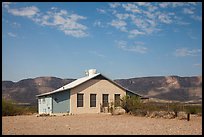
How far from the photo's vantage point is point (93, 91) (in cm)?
3494

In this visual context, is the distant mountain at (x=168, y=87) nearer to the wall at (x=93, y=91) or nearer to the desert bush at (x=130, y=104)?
the wall at (x=93, y=91)

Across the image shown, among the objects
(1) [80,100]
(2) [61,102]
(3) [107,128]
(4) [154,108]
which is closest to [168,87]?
(2) [61,102]

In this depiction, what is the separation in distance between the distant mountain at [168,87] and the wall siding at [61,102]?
176 ft

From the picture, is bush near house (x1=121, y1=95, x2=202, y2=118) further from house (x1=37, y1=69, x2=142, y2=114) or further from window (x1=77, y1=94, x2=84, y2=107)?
window (x1=77, y1=94, x2=84, y2=107)

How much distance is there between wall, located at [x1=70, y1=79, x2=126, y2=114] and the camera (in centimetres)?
3388

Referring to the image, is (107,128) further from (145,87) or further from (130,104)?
(145,87)

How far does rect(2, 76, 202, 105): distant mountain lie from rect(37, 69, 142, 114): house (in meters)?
52.9

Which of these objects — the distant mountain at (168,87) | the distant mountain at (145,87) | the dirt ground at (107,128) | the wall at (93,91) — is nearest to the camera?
the dirt ground at (107,128)

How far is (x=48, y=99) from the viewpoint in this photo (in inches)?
1526

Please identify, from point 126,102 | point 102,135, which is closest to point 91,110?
point 126,102

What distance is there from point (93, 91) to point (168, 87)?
2572 inches

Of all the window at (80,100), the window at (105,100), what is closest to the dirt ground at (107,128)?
the window at (80,100)

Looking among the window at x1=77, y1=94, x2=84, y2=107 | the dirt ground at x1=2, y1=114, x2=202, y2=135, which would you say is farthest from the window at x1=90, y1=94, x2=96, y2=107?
the dirt ground at x1=2, y1=114, x2=202, y2=135

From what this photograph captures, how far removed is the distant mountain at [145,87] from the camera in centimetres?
9050
